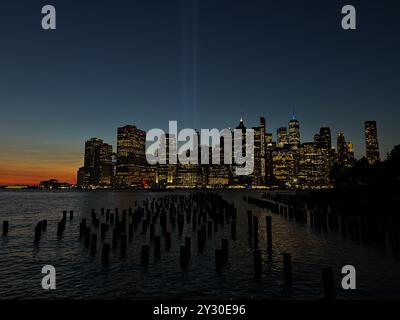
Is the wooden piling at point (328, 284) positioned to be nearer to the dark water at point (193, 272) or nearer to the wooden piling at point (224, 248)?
the dark water at point (193, 272)

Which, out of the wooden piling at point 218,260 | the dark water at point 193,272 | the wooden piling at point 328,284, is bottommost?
the dark water at point 193,272

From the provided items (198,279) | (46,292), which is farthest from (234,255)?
(46,292)

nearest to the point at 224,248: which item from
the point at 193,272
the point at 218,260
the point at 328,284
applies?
the point at 218,260

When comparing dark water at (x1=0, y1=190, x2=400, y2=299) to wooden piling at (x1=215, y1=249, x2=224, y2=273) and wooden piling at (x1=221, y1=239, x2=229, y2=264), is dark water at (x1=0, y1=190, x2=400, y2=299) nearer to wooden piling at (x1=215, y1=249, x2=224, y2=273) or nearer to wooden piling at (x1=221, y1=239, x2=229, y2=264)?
wooden piling at (x1=215, y1=249, x2=224, y2=273)

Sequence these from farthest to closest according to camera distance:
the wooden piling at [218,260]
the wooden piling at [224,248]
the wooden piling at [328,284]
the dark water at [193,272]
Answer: the wooden piling at [224,248] → the wooden piling at [218,260] → the dark water at [193,272] → the wooden piling at [328,284]

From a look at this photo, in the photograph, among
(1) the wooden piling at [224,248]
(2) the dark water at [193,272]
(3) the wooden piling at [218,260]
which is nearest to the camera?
(2) the dark water at [193,272]

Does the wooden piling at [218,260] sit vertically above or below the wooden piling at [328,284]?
below

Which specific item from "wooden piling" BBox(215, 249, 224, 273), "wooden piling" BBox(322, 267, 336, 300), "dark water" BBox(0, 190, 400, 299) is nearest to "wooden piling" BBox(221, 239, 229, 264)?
"dark water" BBox(0, 190, 400, 299)

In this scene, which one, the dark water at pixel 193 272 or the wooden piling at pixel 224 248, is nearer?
the dark water at pixel 193 272

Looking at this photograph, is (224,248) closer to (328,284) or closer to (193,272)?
(193,272)

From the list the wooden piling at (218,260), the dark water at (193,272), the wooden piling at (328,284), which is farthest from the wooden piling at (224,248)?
the wooden piling at (328,284)
